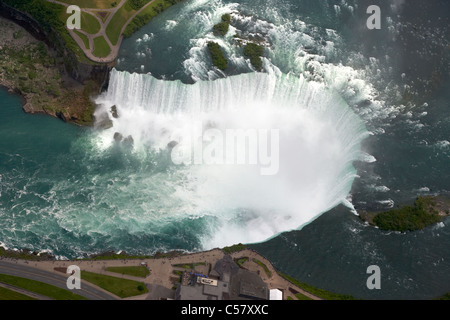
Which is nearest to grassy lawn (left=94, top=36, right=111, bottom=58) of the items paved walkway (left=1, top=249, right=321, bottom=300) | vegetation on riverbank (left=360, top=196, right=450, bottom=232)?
paved walkway (left=1, top=249, right=321, bottom=300)

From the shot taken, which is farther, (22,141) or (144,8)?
(144,8)

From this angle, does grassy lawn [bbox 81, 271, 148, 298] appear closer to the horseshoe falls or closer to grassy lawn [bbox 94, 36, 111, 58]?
the horseshoe falls

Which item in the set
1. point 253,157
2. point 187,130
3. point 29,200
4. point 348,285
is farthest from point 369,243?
point 29,200

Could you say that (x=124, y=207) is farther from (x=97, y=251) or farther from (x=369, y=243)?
(x=369, y=243)

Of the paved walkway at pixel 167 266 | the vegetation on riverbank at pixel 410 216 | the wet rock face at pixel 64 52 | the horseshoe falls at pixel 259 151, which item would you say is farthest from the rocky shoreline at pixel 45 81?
the vegetation on riverbank at pixel 410 216

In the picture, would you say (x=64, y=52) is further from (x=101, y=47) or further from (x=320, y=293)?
(x=320, y=293)

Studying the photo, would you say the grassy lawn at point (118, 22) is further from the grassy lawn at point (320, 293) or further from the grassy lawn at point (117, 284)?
the grassy lawn at point (320, 293)

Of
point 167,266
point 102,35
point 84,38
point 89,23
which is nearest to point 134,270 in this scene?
point 167,266
